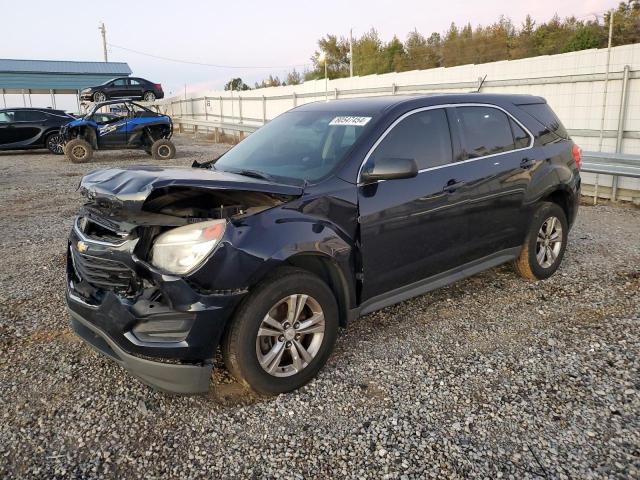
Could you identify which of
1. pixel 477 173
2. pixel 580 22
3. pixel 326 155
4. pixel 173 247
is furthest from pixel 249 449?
pixel 580 22

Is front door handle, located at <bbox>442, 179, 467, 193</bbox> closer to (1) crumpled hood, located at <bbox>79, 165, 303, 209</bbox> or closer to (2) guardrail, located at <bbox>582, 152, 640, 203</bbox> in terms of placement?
(1) crumpled hood, located at <bbox>79, 165, 303, 209</bbox>

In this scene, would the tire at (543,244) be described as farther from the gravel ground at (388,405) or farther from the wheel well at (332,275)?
the wheel well at (332,275)

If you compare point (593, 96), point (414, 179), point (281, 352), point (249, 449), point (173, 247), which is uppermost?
point (593, 96)

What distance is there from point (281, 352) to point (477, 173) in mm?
2160

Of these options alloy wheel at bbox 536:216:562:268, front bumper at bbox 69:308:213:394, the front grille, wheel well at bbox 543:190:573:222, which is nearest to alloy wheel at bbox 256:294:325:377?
front bumper at bbox 69:308:213:394

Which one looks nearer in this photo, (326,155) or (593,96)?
(326,155)

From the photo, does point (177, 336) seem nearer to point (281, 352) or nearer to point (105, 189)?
point (281, 352)

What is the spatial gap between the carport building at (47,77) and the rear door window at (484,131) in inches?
1664

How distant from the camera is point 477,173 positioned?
4070 millimetres

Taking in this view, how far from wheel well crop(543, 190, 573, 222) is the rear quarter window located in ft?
1.89

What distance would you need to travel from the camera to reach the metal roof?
134ft

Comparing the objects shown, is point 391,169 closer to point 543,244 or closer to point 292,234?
point 292,234

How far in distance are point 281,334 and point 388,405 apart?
760 mm

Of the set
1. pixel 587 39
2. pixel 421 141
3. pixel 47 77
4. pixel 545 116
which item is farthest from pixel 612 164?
pixel 47 77
